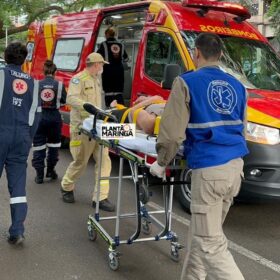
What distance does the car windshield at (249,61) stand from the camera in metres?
5.89

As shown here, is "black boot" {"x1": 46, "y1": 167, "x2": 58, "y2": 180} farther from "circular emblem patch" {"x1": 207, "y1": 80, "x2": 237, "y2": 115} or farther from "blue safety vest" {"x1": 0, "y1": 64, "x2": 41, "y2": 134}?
"circular emblem patch" {"x1": 207, "y1": 80, "x2": 237, "y2": 115}

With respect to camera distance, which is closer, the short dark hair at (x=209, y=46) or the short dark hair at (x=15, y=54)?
the short dark hair at (x=209, y=46)

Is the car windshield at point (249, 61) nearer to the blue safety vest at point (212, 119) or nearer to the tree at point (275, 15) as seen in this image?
the blue safety vest at point (212, 119)

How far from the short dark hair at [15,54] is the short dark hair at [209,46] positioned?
1.92m

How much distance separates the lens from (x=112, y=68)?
25.7ft

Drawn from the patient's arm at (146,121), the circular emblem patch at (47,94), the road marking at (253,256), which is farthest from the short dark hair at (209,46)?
the circular emblem patch at (47,94)

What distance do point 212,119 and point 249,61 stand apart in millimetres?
3434

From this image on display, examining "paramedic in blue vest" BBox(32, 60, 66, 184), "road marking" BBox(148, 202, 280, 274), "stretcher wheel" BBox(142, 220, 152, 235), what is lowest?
"road marking" BBox(148, 202, 280, 274)

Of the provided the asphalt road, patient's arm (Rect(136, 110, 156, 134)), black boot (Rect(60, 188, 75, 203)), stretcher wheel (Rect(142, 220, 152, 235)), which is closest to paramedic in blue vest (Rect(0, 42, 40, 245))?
the asphalt road

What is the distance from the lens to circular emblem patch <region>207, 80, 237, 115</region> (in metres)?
3.02

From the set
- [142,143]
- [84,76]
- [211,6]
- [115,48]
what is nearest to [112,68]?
[115,48]

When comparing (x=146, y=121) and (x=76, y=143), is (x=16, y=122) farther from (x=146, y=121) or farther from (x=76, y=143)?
(x=76, y=143)

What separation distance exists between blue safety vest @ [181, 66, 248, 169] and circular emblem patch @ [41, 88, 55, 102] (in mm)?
3793

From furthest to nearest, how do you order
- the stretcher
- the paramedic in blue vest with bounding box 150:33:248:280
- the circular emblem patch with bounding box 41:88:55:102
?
the circular emblem patch with bounding box 41:88:55:102
the stretcher
the paramedic in blue vest with bounding box 150:33:248:280
